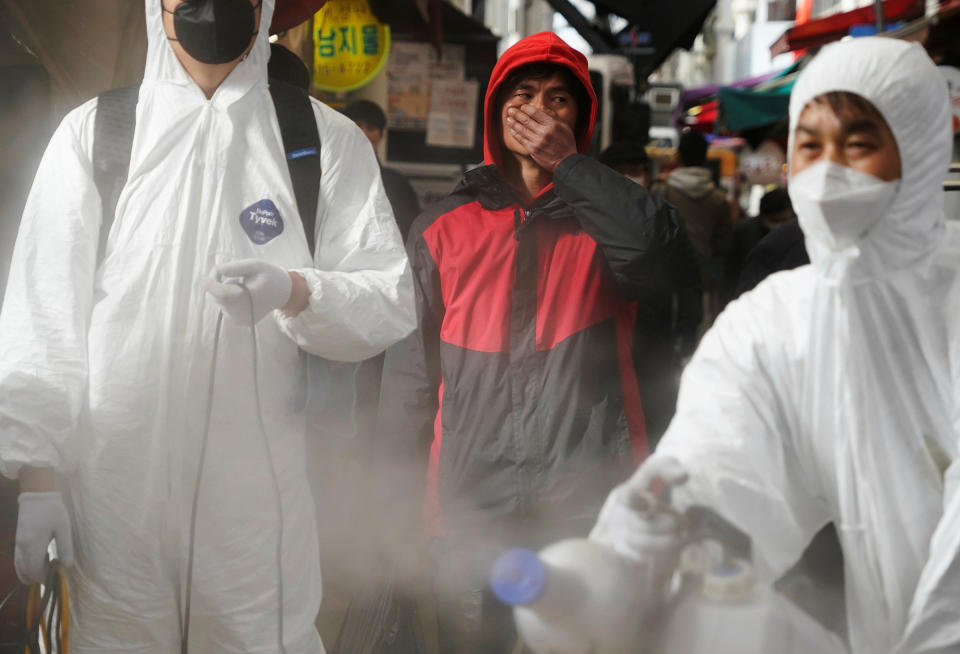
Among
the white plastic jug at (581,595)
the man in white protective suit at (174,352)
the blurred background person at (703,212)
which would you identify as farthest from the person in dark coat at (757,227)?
the white plastic jug at (581,595)

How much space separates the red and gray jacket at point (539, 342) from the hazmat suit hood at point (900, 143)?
0.82 meters

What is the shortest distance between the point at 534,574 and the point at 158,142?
4.48 ft

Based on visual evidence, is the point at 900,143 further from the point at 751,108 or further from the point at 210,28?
the point at 751,108

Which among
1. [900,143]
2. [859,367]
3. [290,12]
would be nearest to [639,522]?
[859,367]

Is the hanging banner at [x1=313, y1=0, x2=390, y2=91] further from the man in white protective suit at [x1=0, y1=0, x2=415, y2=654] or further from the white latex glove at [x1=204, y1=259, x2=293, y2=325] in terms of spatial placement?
the white latex glove at [x1=204, y1=259, x2=293, y2=325]

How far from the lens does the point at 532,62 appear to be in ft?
9.14

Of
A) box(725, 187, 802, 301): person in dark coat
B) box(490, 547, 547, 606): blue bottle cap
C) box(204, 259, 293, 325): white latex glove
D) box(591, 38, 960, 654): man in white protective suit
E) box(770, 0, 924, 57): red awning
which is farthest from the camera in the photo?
box(770, 0, 924, 57): red awning

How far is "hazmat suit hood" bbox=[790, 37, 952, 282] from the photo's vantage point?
1.69 metres

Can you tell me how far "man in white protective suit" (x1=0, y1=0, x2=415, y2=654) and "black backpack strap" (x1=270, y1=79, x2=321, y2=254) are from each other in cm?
3

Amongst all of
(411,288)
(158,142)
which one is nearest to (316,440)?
(411,288)

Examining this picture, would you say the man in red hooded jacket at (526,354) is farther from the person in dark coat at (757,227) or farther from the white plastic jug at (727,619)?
the person in dark coat at (757,227)

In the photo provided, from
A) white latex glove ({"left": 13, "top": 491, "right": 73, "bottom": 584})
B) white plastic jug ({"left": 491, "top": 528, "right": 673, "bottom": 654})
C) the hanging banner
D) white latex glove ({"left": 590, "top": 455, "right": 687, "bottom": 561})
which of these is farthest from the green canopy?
white plastic jug ({"left": 491, "top": 528, "right": 673, "bottom": 654})

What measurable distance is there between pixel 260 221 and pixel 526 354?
73 cm

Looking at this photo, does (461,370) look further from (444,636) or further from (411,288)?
(444,636)
